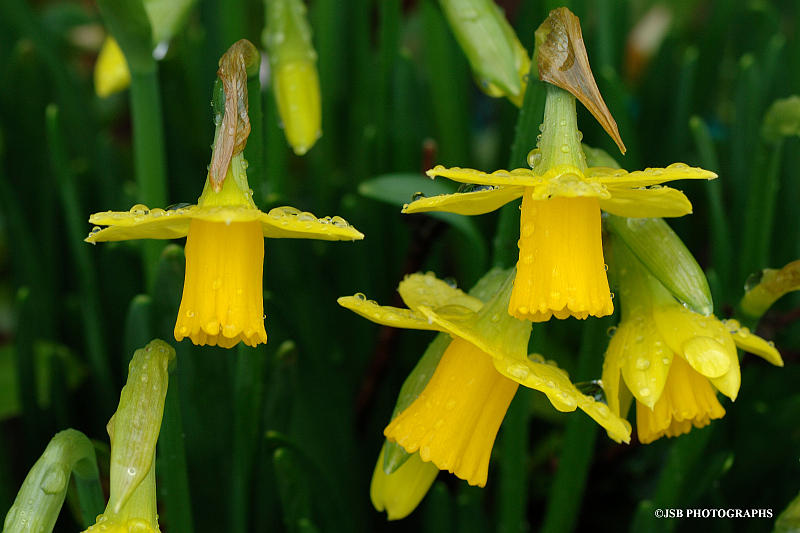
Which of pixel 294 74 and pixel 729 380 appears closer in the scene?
pixel 729 380

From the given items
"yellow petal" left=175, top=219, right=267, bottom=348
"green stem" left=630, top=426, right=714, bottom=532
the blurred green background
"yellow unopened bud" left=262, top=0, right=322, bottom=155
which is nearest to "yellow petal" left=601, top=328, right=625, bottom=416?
the blurred green background

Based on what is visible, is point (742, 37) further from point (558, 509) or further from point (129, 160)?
point (129, 160)

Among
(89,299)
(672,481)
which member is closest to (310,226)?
(672,481)

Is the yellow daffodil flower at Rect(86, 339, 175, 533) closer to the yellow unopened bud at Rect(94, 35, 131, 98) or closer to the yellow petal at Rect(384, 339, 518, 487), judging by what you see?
the yellow petal at Rect(384, 339, 518, 487)

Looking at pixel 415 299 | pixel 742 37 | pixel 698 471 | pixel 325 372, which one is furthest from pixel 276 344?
pixel 742 37

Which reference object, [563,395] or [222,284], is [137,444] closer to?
[222,284]

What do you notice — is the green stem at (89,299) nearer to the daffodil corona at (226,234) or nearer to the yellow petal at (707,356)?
the daffodil corona at (226,234)

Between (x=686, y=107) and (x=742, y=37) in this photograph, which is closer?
(x=686, y=107)
